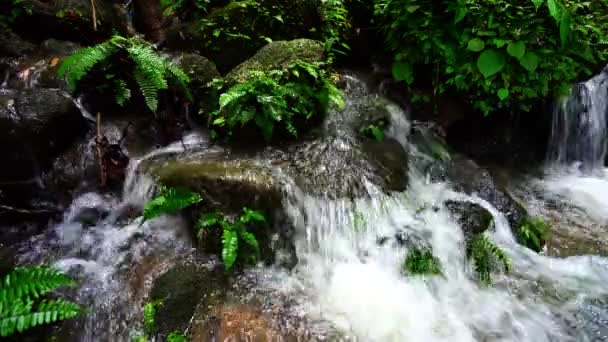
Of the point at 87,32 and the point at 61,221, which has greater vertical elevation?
the point at 87,32

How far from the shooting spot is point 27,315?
241 centimetres

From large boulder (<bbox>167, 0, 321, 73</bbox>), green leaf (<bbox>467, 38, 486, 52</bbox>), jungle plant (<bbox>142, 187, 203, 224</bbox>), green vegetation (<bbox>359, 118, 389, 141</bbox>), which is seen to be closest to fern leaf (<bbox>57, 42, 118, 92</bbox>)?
jungle plant (<bbox>142, 187, 203, 224</bbox>)

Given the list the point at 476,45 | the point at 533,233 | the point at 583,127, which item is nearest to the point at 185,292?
the point at 533,233

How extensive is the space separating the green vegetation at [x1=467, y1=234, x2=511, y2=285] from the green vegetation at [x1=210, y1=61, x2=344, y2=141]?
7.90 ft

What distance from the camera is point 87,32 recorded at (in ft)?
20.9

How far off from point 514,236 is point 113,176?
5.12 metres

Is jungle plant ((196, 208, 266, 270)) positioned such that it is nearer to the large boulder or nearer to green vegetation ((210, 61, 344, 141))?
green vegetation ((210, 61, 344, 141))

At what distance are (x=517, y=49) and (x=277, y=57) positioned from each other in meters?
3.08

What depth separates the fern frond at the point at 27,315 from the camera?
93.5 inches

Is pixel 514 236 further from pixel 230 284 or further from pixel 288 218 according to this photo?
pixel 230 284

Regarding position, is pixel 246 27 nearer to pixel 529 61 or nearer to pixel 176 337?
pixel 529 61

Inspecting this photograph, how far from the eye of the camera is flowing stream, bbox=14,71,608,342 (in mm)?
3721

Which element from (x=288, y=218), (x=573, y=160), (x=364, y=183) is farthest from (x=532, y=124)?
(x=288, y=218)

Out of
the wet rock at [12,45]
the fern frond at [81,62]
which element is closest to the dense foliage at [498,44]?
the fern frond at [81,62]
